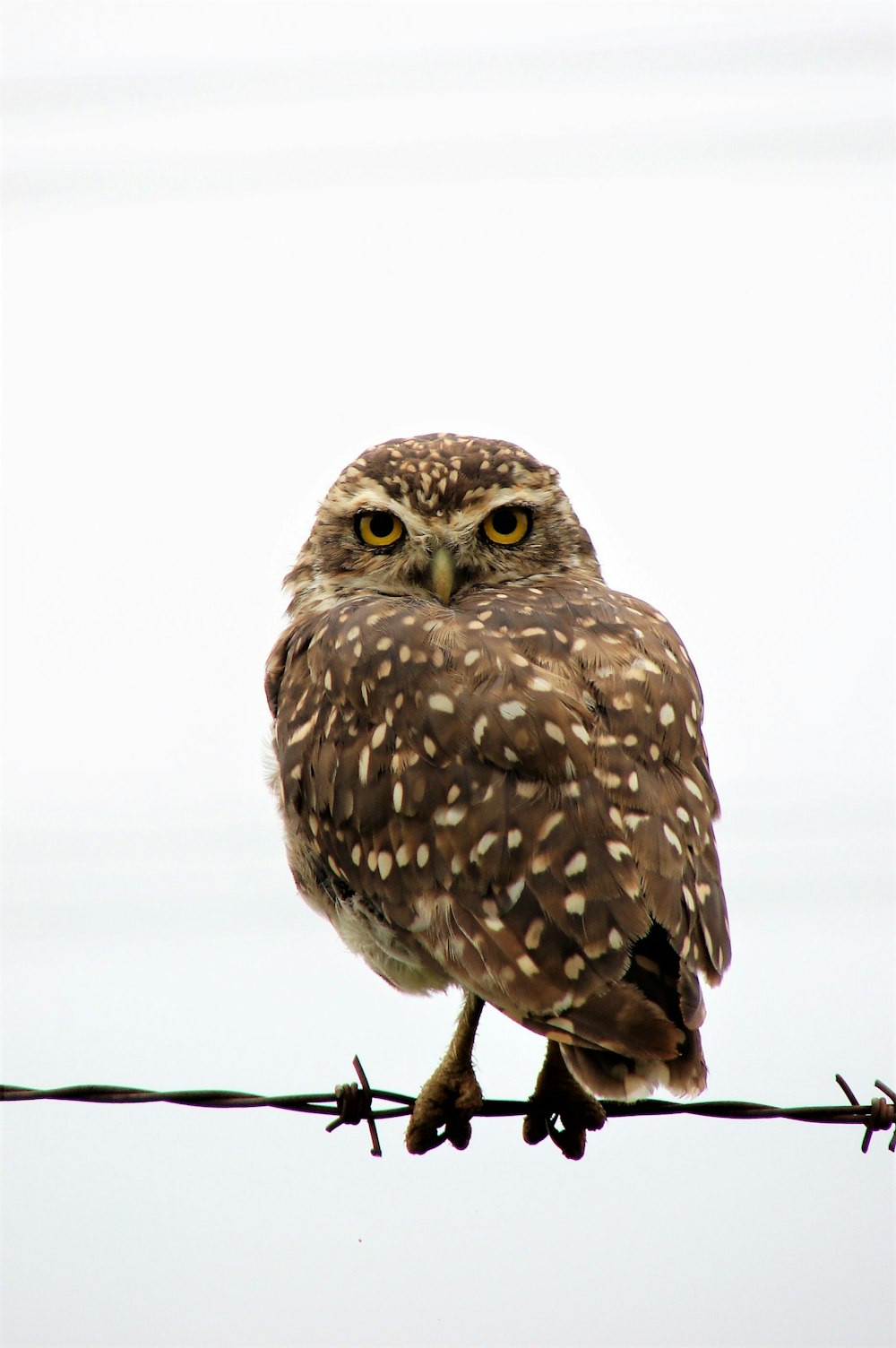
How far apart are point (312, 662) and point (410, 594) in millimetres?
458

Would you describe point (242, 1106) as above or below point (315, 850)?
below

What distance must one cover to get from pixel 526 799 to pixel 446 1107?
822mm

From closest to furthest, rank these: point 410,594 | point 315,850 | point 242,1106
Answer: point 242,1106
point 315,850
point 410,594

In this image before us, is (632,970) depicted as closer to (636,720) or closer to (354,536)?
(636,720)

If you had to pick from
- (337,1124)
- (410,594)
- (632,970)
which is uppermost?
(410,594)

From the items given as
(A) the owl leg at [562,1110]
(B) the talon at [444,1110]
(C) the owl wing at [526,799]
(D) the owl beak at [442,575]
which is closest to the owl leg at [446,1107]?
(B) the talon at [444,1110]

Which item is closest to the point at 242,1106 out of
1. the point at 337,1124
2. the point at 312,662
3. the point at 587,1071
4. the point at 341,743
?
the point at 337,1124

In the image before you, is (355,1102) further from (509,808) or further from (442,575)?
(442,575)

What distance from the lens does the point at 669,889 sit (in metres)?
2.95

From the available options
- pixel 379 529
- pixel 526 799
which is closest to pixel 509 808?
pixel 526 799

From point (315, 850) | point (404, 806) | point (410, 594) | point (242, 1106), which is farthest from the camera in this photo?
point (410, 594)

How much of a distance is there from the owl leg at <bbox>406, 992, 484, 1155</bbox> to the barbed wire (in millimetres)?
359

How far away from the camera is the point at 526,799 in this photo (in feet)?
9.98

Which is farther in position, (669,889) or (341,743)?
(341,743)
